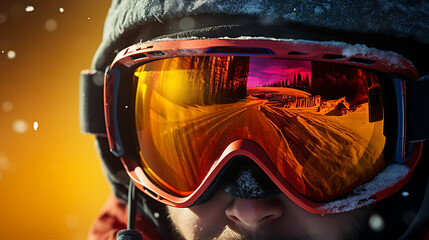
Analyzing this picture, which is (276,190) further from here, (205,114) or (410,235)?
(410,235)

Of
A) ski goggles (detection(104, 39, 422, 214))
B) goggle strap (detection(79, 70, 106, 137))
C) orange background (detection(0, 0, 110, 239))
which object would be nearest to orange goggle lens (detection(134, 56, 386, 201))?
ski goggles (detection(104, 39, 422, 214))

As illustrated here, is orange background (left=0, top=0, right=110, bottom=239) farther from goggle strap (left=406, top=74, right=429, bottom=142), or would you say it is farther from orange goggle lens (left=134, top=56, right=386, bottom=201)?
goggle strap (left=406, top=74, right=429, bottom=142)

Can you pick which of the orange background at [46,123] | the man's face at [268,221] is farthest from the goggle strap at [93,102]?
the orange background at [46,123]

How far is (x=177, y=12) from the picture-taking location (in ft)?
2.58

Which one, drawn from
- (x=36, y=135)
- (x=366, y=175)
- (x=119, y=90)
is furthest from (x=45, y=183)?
(x=366, y=175)

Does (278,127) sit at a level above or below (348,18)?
below

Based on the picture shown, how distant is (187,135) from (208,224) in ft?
0.69

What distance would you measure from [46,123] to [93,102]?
2.64 ft

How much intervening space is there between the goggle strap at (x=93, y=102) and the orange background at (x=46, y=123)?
0.67 m

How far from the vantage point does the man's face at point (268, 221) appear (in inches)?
31.3

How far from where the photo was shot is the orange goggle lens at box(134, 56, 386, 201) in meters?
0.74

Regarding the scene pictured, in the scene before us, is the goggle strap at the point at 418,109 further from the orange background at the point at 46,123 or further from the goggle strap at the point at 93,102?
the orange background at the point at 46,123

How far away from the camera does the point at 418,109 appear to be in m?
0.80

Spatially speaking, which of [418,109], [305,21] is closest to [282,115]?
[305,21]
